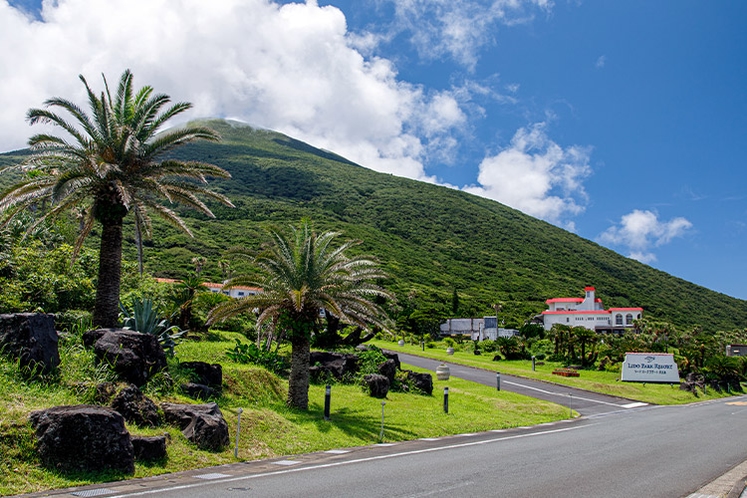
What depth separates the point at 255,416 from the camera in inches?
475

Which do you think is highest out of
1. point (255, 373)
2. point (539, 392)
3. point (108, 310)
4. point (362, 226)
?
point (362, 226)

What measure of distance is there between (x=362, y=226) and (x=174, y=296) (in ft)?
336

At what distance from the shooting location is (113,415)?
8.38 metres

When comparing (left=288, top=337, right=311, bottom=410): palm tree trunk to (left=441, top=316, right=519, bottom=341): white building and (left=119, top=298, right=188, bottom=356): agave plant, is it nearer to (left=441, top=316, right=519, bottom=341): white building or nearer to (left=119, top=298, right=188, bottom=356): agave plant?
(left=119, top=298, right=188, bottom=356): agave plant

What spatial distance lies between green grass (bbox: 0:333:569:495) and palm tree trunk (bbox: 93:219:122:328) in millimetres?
2448

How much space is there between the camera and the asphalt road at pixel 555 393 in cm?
2439

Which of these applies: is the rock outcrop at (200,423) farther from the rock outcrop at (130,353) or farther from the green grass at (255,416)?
the rock outcrop at (130,353)

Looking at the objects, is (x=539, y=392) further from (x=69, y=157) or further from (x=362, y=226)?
(x=362, y=226)

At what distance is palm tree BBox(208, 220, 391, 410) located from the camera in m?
14.9

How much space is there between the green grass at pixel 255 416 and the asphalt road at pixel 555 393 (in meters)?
3.18

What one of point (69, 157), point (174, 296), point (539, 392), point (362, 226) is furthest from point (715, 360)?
point (362, 226)

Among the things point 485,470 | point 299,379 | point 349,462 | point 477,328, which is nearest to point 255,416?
point 299,379

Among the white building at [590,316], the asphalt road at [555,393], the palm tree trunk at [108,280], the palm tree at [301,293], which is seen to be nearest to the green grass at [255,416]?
the palm tree at [301,293]

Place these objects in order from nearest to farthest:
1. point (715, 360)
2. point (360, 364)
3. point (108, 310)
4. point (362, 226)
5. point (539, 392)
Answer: point (108, 310), point (360, 364), point (539, 392), point (715, 360), point (362, 226)
